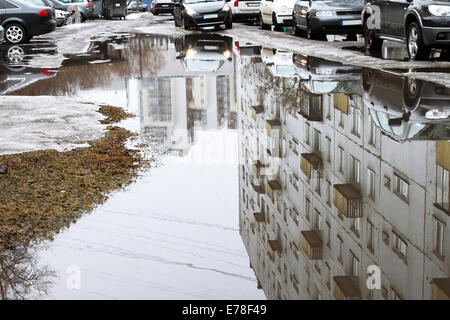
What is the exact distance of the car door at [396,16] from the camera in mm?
17547

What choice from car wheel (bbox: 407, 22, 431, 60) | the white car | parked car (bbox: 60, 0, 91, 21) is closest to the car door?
car wheel (bbox: 407, 22, 431, 60)

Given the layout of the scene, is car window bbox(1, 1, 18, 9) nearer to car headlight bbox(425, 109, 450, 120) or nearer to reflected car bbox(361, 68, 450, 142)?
reflected car bbox(361, 68, 450, 142)

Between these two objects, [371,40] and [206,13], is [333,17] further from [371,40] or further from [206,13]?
[206,13]

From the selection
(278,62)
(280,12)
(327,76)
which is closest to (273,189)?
(327,76)

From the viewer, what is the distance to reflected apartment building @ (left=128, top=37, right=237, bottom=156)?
1049 centimetres

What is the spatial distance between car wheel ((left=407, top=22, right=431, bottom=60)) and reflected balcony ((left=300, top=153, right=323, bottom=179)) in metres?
8.87

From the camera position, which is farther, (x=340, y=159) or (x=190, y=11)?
(x=190, y=11)

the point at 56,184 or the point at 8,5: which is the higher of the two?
the point at 8,5

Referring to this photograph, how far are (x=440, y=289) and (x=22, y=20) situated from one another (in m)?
28.6

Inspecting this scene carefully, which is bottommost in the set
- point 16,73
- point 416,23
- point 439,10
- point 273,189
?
point 16,73

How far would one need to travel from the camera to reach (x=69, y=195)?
22.9 ft

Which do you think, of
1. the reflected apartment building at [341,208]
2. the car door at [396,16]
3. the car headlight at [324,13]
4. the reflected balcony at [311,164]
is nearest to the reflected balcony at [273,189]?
the reflected apartment building at [341,208]

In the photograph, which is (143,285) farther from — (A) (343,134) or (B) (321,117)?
(B) (321,117)

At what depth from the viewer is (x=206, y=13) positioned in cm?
3681
